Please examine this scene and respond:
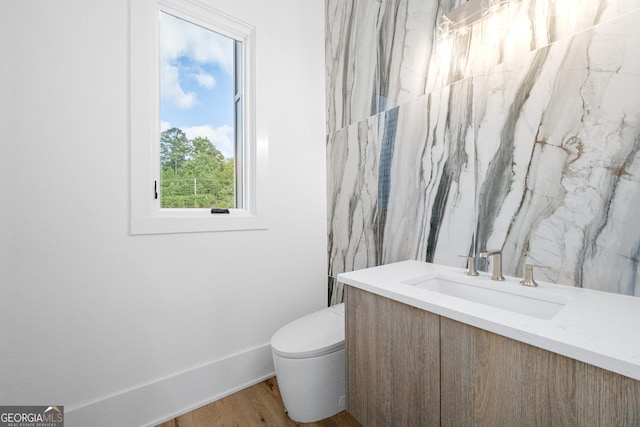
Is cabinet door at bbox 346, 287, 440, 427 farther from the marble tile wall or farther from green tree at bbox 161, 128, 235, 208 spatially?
green tree at bbox 161, 128, 235, 208

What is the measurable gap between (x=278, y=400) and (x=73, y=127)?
1697mm

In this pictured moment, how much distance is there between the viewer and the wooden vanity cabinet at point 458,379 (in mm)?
544

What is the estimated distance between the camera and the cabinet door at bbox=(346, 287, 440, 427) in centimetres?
82

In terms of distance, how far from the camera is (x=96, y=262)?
127cm

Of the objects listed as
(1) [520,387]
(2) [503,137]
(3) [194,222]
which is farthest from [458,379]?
(3) [194,222]

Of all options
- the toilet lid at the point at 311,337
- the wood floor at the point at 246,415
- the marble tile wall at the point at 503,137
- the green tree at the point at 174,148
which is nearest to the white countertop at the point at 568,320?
the marble tile wall at the point at 503,137

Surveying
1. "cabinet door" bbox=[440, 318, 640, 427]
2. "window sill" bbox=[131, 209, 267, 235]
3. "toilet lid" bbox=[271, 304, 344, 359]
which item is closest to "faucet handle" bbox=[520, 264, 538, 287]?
"cabinet door" bbox=[440, 318, 640, 427]

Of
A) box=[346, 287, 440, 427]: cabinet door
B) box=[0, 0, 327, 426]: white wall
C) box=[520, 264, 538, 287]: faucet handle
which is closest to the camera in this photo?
box=[346, 287, 440, 427]: cabinet door

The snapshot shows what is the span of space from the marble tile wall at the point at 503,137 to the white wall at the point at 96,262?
2.37 ft

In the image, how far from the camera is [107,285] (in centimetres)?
129

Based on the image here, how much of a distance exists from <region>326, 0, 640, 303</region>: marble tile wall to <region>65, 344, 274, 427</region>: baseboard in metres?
0.91

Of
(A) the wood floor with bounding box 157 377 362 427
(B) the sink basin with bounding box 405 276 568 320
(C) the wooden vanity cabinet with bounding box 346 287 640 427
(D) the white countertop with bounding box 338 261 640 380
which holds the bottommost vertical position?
(A) the wood floor with bounding box 157 377 362 427

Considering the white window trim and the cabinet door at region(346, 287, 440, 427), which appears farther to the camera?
the white window trim

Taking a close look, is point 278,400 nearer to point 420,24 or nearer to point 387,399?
point 387,399
